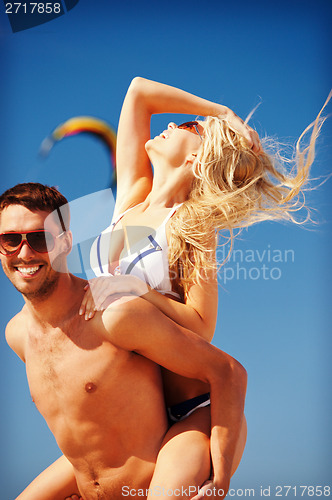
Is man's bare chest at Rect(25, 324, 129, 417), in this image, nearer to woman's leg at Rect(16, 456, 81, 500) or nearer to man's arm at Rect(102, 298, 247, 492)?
man's arm at Rect(102, 298, 247, 492)

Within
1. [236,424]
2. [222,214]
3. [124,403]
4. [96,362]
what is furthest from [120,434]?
[222,214]

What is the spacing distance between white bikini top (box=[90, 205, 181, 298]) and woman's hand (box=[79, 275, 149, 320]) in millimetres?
512

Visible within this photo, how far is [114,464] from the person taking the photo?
288 centimetres

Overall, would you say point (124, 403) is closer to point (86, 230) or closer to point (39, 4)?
point (86, 230)

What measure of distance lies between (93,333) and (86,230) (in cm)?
119

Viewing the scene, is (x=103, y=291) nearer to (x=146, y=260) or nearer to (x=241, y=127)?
(x=146, y=260)

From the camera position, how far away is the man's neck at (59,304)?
2859 millimetres

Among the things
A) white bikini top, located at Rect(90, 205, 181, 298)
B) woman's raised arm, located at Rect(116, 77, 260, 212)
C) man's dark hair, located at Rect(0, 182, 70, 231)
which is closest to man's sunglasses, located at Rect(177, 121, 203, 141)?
woman's raised arm, located at Rect(116, 77, 260, 212)

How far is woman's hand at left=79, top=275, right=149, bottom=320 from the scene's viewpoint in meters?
2.83

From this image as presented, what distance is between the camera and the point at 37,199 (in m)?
2.84

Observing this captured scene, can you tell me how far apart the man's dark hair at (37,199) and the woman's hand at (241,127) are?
1.55 metres

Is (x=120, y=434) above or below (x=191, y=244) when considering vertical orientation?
below

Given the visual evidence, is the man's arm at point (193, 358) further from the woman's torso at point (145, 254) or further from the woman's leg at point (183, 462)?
the woman's torso at point (145, 254)

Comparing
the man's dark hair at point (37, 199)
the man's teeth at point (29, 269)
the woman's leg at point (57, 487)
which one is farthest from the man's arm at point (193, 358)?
the woman's leg at point (57, 487)
